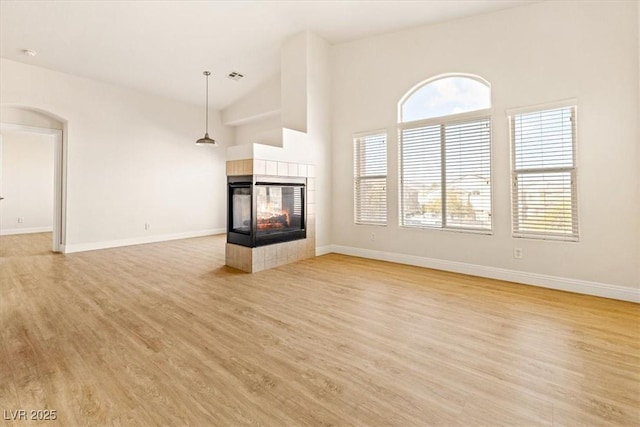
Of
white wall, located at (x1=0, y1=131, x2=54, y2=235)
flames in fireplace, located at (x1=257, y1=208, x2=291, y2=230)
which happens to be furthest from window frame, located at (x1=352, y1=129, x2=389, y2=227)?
white wall, located at (x1=0, y1=131, x2=54, y2=235)

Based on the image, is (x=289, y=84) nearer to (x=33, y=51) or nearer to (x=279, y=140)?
(x=279, y=140)

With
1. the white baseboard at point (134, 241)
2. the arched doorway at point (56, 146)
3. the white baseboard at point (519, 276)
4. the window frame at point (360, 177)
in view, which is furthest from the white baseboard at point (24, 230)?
the white baseboard at point (519, 276)

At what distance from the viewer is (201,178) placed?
8078 mm

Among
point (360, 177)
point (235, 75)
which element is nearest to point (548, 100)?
point (360, 177)

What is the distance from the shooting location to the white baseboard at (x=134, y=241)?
231 inches

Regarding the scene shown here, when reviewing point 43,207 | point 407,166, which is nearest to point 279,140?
point 407,166

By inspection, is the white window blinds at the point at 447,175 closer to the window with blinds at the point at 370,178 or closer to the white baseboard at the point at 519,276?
the window with blinds at the point at 370,178

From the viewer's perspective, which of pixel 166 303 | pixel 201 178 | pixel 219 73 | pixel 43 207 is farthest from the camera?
pixel 43 207

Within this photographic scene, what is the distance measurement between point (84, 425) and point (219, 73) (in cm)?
640

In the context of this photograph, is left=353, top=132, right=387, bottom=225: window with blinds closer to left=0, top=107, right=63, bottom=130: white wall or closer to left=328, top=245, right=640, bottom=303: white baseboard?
left=328, top=245, right=640, bottom=303: white baseboard

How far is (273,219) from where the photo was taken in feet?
15.6

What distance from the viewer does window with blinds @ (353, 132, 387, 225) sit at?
5.12 m

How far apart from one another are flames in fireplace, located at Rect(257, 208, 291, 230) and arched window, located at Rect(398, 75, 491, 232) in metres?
1.86

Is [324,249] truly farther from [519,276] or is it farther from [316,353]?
[316,353]
